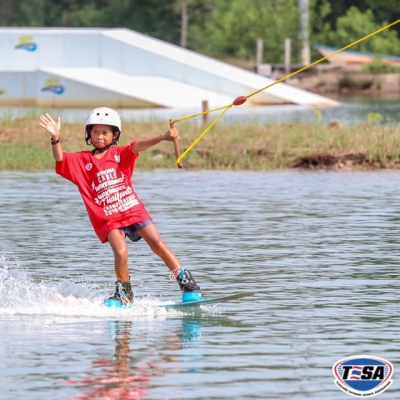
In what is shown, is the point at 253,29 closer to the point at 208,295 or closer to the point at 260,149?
the point at 260,149

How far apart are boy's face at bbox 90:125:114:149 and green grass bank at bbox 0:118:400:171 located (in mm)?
14507

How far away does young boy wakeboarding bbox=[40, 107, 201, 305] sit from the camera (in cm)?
1111

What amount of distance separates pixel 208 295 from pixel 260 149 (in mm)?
14909

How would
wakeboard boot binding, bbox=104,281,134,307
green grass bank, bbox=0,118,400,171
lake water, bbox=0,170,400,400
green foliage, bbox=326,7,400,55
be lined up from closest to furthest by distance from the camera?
lake water, bbox=0,170,400,400, wakeboard boot binding, bbox=104,281,134,307, green grass bank, bbox=0,118,400,171, green foliage, bbox=326,7,400,55

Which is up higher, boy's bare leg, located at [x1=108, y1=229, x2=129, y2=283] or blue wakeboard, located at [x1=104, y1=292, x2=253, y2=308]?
boy's bare leg, located at [x1=108, y1=229, x2=129, y2=283]

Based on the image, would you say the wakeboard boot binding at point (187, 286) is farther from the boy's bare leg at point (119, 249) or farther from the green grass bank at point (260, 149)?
the green grass bank at point (260, 149)

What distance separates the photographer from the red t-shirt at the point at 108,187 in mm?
11133

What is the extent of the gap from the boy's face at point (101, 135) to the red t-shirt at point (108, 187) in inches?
3.6

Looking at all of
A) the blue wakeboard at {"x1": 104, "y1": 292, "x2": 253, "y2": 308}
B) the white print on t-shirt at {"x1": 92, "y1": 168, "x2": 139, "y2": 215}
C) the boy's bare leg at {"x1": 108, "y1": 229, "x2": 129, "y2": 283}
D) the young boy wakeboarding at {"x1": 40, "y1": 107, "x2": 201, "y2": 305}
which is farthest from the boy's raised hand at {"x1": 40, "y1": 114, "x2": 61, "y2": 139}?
the blue wakeboard at {"x1": 104, "y1": 292, "x2": 253, "y2": 308}

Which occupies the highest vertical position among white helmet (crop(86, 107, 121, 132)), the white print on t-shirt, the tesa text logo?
white helmet (crop(86, 107, 121, 132))

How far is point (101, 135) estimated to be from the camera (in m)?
11.2

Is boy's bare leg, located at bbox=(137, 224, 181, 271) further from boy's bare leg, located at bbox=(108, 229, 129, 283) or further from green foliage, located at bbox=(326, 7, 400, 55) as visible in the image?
green foliage, located at bbox=(326, 7, 400, 55)

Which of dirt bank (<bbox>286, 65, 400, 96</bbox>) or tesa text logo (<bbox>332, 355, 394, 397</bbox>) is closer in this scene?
tesa text logo (<bbox>332, 355, 394, 397</bbox>)

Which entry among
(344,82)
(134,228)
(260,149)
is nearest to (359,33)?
(344,82)
